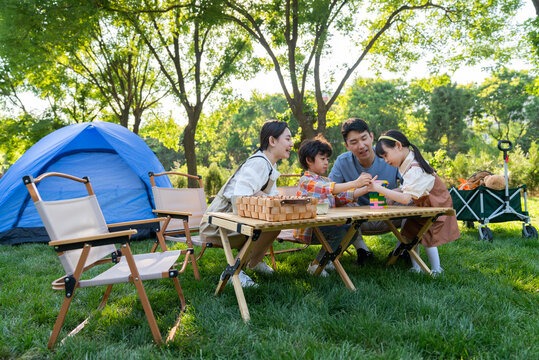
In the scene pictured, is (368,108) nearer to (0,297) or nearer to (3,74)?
(3,74)

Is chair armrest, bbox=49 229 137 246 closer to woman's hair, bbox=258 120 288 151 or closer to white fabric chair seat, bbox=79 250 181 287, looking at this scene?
white fabric chair seat, bbox=79 250 181 287

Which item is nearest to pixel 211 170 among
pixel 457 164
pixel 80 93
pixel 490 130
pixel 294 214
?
pixel 80 93

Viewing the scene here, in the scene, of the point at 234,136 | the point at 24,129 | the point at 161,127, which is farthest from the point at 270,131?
the point at 234,136

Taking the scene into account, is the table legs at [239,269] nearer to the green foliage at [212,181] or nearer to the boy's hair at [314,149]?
the boy's hair at [314,149]

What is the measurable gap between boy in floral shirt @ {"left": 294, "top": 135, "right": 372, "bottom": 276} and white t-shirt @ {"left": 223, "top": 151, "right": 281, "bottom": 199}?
13.2 inches

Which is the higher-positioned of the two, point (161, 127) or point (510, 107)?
point (161, 127)

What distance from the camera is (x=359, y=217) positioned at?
8.09 ft

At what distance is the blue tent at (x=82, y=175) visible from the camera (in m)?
5.84

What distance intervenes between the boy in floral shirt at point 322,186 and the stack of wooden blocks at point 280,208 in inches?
20.8

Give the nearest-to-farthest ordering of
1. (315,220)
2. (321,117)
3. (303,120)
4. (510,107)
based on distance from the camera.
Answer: (315,220)
(303,120)
(321,117)
(510,107)

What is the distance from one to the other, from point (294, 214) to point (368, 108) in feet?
110

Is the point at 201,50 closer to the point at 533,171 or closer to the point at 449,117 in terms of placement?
the point at 533,171

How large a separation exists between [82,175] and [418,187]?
541cm

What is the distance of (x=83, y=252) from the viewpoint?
2.06 metres
